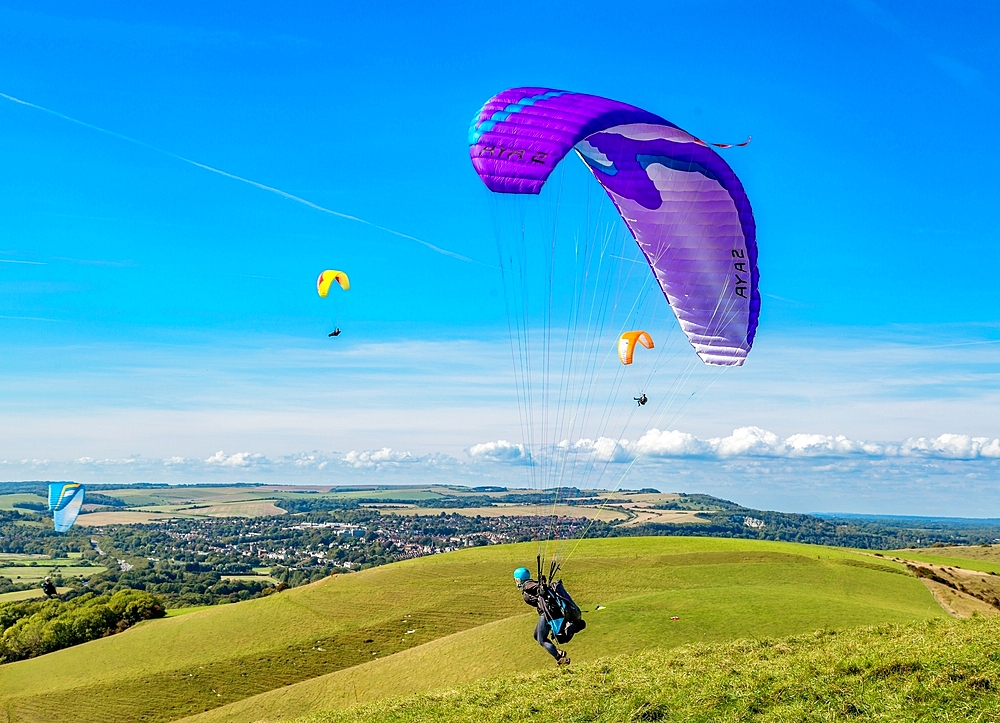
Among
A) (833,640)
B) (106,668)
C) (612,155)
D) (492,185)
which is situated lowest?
(106,668)

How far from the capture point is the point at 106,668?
42.2 m

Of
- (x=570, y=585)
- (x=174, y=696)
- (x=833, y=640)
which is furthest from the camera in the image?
(x=570, y=585)

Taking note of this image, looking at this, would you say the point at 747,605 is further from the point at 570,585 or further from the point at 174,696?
the point at 174,696

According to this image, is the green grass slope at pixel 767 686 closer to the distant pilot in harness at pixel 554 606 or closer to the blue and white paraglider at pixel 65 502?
the distant pilot in harness at pixel 554 606

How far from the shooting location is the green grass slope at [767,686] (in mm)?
13422

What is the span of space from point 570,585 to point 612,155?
3796 centimetres

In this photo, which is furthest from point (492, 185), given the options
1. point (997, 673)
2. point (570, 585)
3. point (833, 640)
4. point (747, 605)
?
point (570, 585)

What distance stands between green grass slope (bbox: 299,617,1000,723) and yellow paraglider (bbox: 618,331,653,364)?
7388 mm

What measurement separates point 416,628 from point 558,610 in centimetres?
3123

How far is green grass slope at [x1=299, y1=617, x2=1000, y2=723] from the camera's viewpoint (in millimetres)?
13422

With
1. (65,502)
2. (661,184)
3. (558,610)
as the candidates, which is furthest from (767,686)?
(65,502)

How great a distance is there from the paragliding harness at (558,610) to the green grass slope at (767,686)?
8.97ft

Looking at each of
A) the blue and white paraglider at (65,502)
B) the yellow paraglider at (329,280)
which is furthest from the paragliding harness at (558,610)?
the blue and white paraglider at (65,502)

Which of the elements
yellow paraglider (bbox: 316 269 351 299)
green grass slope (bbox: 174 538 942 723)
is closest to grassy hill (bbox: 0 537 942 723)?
green grass slope (bbox: 174 538 942 723)
